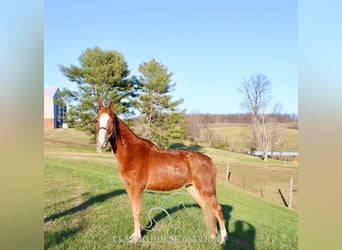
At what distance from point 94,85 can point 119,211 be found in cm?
128

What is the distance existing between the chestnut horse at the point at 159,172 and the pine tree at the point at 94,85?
1.23 ft

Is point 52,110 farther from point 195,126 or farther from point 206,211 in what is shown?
point 206,211

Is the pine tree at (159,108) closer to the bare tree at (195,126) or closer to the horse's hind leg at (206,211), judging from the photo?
the bare tree at (195,126)

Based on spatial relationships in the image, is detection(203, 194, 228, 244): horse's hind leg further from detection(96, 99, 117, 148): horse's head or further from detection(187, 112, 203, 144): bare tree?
detection(96, 99, 117, 148): horse's head

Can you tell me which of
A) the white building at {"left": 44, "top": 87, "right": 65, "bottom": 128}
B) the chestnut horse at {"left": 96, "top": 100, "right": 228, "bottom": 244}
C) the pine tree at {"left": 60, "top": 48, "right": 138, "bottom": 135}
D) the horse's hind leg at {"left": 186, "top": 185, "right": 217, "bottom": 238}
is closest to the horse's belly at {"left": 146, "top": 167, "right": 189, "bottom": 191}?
the chestnut horse at {"left": 96, "top": 100, "right": 228, "bottom": 244}

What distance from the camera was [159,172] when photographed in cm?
231

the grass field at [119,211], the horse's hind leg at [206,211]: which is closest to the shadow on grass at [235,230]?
the grass field at [119,211]

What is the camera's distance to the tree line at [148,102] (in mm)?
2529

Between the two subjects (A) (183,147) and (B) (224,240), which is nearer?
(B) (224,240)

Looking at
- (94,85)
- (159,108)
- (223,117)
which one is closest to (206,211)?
(223,117)

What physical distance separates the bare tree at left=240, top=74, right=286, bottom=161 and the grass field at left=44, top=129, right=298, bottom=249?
197 mm

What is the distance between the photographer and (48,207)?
255 centimetres
